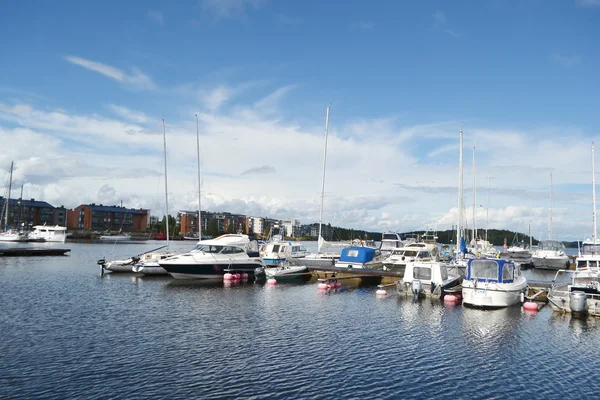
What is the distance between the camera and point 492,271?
111ft

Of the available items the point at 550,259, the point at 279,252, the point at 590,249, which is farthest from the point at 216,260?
the point at 550,259

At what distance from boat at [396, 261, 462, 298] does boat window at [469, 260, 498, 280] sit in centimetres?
315

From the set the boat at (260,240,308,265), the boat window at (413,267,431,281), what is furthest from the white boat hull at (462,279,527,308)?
the boat at (260,240,308,265)

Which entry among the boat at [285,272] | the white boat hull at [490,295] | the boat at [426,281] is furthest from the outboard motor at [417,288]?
the boat at [285,272]

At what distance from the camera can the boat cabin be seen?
33.1 meters

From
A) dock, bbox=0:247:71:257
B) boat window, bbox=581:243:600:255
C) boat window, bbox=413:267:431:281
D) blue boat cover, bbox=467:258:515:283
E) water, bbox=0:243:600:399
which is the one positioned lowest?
water, bbox=0:243:600:399

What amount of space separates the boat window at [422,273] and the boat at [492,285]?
3946mm

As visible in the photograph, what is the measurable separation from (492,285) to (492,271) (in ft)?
5.63

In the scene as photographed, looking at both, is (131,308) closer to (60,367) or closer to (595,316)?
(60,367)

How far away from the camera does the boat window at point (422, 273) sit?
125 feet

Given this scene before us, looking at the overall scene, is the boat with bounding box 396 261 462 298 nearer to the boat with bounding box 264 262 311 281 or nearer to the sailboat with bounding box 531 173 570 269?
the boat with bounding box 264 262 311 281

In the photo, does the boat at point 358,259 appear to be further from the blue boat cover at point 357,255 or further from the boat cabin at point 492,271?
the boat cabin at point 492,271

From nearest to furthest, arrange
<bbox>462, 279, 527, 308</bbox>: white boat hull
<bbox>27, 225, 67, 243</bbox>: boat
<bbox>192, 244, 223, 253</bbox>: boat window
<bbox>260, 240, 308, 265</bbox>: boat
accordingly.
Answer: <bbox>462, 279, 527, 308</bbox>: white boat hull, <bbox>192, 244, 223, 253</bbox>: boat window, <bbox>260, 240, 308, 265</bbox>: boat, <bbox>27, 225, 67, 243</bbox>: boat

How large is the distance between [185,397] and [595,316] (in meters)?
26.8
